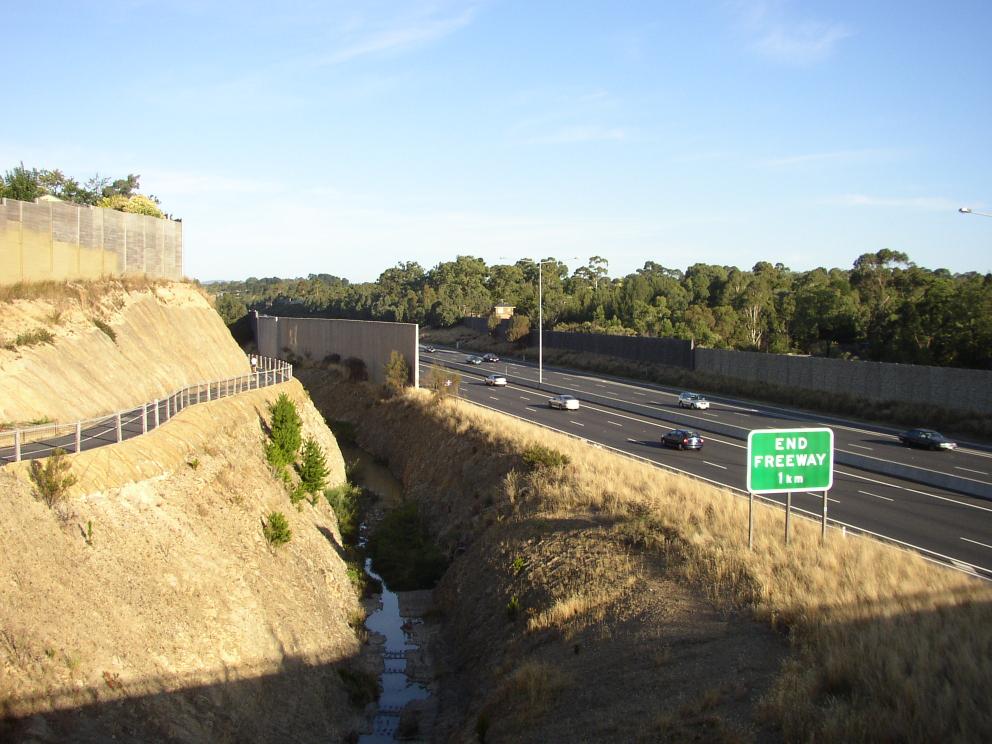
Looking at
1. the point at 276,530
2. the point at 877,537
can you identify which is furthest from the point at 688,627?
the point at 877,537

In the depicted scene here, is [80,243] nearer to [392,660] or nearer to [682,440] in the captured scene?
[392,660]

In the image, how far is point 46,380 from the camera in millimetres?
25156

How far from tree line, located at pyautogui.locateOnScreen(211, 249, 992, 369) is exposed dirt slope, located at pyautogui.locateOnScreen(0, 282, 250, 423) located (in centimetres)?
4841

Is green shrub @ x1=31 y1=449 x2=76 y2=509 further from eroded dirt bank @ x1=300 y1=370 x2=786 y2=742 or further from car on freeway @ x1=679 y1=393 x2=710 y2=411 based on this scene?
car on freeway @ x1=679 y1=393 x2=710 y2=411

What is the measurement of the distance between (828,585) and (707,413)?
41.9 m

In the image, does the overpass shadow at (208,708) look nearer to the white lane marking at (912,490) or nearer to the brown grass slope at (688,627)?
the brown grass slope at (688,627)

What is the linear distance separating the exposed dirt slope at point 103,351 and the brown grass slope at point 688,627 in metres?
13.2

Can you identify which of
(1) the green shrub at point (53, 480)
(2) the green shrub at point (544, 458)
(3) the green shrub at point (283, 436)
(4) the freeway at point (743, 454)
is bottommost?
(4) the freeway at point (743, 454)

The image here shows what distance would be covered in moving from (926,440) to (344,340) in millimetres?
43785

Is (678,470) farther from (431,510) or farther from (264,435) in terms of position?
(264,435)

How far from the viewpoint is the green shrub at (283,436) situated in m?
28.7

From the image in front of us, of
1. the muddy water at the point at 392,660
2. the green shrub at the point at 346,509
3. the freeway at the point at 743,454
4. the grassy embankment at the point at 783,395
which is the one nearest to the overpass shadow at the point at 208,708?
the muddy water at the point at 392,660

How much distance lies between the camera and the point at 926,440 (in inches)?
1656

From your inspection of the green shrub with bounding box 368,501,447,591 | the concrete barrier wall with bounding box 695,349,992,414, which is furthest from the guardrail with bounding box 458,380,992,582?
the concrete barrier wall with bounding box 695,349,992,414
